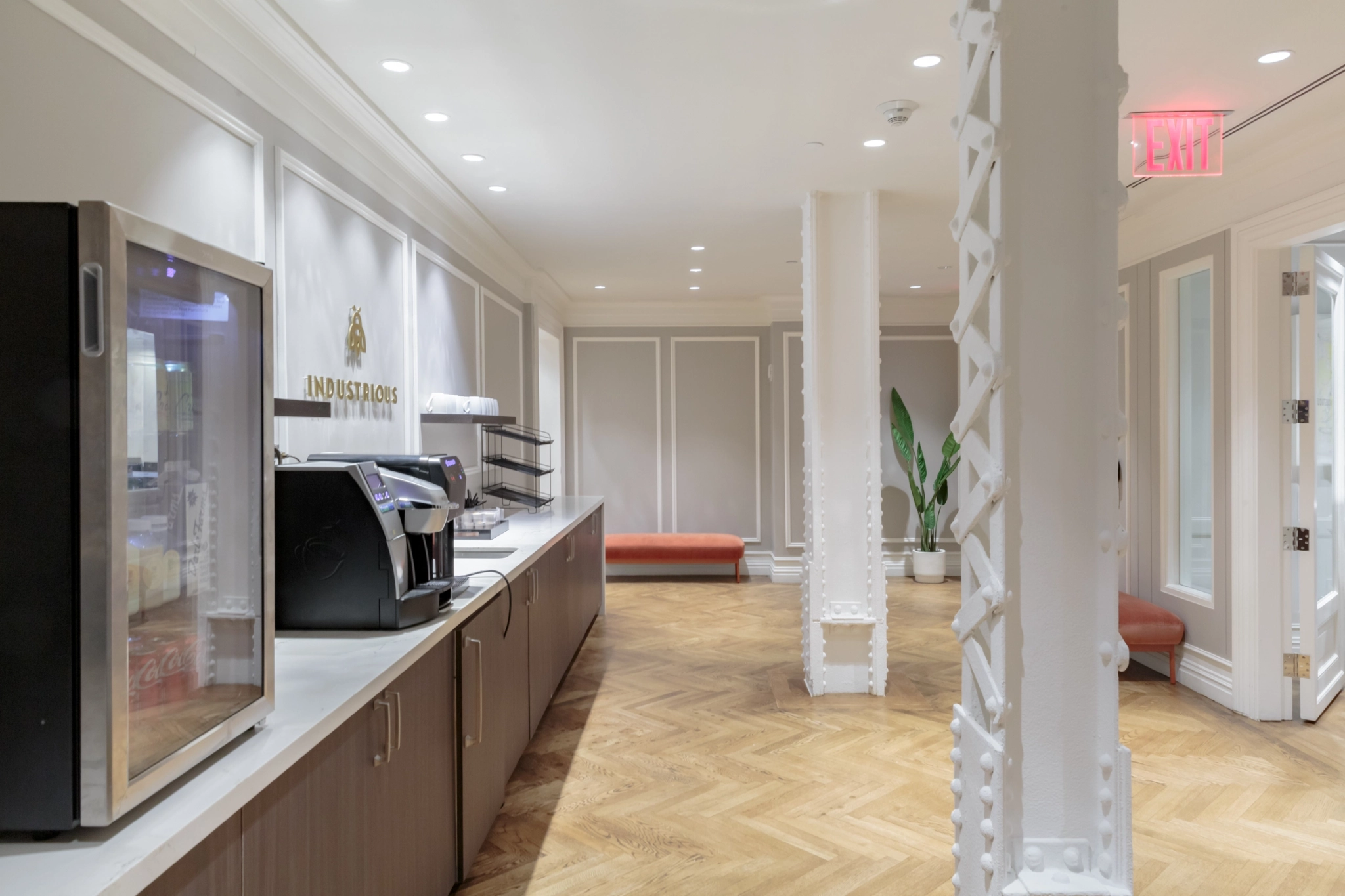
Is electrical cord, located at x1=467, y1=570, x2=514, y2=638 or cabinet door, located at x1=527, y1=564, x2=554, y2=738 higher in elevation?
electrical cord, located at x1=467, y1=570, x2=514, y2=638

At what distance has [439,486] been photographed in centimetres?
223

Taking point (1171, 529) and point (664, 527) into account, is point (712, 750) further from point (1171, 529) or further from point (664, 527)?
point (664, 527)

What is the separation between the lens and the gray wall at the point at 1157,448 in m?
3.93

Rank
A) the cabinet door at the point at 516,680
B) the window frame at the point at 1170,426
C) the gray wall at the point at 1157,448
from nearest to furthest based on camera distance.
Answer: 1. the cabinet door at the point at 516,680
2. the gray wall at the point at 1157,448
3. the window frame at the point at 1170,426

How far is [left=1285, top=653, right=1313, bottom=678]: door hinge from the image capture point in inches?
148

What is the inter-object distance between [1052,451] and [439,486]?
1.59m

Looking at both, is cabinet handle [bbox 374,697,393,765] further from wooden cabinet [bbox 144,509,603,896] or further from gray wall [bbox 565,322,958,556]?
gray wall [bbox 565,322,958,556]

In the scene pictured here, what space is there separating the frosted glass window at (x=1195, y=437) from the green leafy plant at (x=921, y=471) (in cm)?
314

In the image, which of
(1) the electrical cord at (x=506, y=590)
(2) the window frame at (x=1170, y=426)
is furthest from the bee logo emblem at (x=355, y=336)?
(2) the window frame at (x=1170, y=426)

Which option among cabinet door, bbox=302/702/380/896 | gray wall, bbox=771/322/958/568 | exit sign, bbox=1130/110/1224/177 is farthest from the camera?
gray wall, bbox=771/322/958/568

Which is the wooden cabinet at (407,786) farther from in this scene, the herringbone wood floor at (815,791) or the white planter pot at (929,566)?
the white planter pot at (929,566)

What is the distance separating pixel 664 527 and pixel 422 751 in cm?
606

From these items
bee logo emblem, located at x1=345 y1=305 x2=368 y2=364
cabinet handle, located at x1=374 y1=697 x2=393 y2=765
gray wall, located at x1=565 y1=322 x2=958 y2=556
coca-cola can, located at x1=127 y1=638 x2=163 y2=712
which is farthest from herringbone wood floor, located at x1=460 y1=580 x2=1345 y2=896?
gray wall, located at x1=565 y1=322 x2=958 y2=556

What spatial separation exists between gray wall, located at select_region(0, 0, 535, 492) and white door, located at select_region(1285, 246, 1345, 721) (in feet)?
12.7
